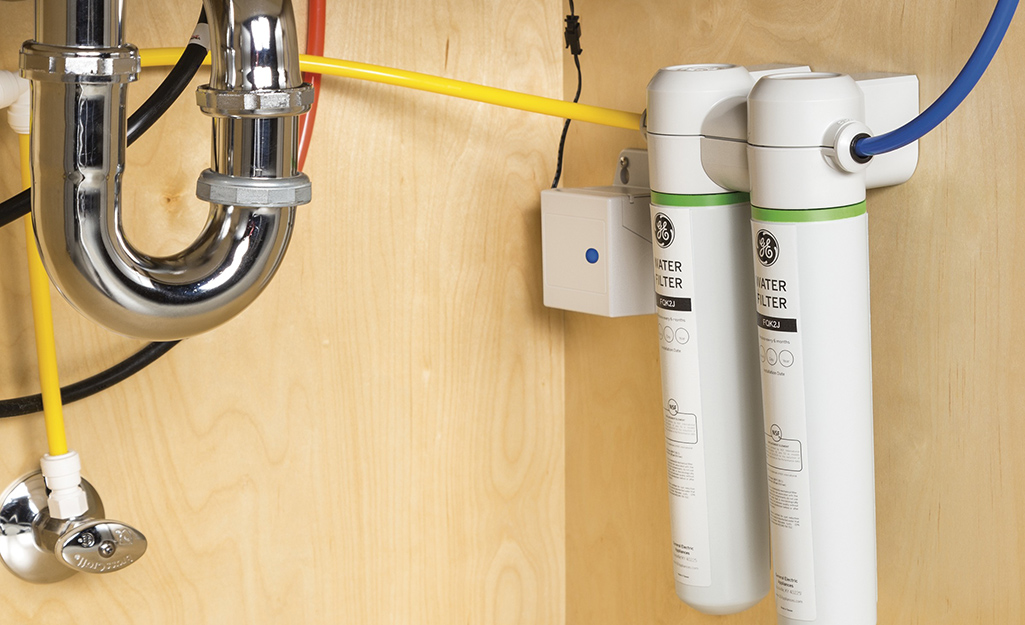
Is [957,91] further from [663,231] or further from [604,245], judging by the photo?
[604,245]

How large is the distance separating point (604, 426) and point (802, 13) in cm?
46

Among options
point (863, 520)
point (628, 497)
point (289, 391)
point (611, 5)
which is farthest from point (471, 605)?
point (611, 5)

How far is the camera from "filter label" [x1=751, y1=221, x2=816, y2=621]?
0.63m

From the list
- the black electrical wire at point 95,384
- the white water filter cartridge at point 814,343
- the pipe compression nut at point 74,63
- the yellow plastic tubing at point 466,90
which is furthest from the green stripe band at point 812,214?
the black electrical wire at point 95,384

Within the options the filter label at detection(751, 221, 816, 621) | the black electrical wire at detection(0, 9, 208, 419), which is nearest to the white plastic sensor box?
the filter label at detection(751, 221, 816, 621)

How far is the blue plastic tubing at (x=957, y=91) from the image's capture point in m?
0.54

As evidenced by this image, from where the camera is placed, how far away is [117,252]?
50cm

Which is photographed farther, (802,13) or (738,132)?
(802,13)

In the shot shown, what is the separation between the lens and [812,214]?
61 cm

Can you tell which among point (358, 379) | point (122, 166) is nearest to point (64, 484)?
point (358, 379)

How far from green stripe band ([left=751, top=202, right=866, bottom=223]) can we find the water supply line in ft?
0.94

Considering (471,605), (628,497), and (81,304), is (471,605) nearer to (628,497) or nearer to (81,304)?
(628,497)

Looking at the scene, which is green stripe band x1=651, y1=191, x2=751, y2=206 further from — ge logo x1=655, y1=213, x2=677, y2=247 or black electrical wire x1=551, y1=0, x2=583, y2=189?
black electrical wire x1=551, y1=0, x2=583, y2=189

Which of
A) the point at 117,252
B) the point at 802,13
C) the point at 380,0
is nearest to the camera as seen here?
the point at 117,252
